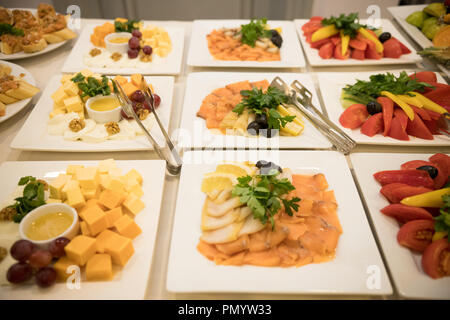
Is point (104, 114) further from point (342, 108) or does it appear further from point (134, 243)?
point (342, 108)

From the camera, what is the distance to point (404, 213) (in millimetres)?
1231

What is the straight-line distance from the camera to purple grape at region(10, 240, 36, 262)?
1056mm

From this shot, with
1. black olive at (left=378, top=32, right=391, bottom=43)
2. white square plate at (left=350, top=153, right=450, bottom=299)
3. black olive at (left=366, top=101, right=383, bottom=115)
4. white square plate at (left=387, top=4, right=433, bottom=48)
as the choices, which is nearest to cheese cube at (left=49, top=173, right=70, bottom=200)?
white square plate at (left=350, top=153, right=450, bottom=299)

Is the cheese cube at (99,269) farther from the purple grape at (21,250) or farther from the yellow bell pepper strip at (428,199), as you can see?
the yellow bell pepper strip at (428,199)

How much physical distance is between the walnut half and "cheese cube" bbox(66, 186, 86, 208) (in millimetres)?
414

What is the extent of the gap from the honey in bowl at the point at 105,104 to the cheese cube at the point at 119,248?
799 mm

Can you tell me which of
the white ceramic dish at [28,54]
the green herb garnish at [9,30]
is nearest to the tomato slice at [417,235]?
the white ceramic dish at [28,54]

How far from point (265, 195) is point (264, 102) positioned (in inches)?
24.0

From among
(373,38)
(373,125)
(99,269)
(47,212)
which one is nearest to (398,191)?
(373,125)

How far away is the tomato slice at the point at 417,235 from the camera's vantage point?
1.16 m

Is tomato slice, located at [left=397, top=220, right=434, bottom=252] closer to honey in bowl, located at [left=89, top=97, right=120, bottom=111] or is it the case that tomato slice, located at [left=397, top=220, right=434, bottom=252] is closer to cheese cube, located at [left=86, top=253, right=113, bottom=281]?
cheese cube, located at [left=86, top=253, right=113, bottom=281]
